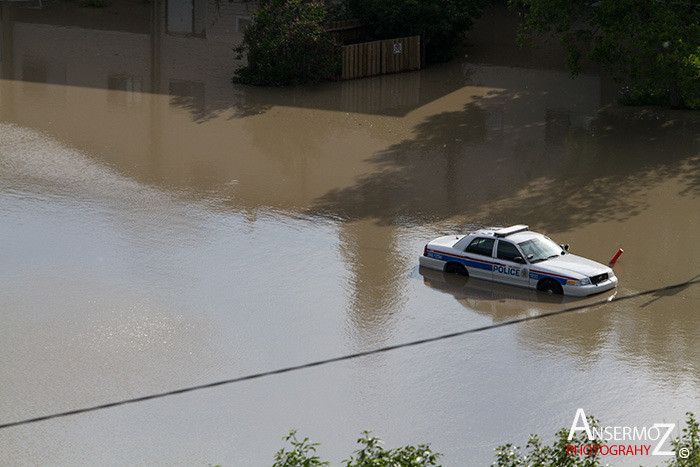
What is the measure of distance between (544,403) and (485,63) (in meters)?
28.2

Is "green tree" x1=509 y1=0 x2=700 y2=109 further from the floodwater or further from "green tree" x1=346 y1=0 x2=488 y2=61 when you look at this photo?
"green tree" x1=346 y1=0 x2=488 y2=61

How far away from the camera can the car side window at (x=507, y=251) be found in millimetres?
20000

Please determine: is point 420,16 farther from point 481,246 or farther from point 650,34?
point 481,246

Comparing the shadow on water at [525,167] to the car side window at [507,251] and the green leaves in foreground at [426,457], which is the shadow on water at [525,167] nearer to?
the car side window at [507,251]

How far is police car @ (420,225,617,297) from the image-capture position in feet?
63.6

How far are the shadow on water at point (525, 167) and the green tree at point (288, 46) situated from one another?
591 cm

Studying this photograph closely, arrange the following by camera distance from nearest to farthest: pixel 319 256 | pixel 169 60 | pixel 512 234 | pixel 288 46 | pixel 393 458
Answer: pixel 393 458 → pixel 512 234 → pixel 319 256 → pixel 288 46 → pixel 169 60

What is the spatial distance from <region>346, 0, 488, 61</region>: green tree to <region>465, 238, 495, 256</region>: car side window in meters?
20.4

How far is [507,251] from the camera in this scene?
2012cm

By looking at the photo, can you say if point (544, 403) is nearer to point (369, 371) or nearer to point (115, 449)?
point (369, 371)

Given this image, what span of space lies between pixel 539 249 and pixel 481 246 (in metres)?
1.20

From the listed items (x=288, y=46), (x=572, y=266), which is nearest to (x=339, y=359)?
(x=572, y=266)

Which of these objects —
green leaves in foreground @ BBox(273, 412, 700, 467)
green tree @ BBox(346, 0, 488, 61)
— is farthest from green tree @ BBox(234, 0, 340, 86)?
green leaves in foreground @ BBox(273, 412, 700, 467)

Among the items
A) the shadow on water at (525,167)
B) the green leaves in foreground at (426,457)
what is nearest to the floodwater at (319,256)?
the shadow on water at (525,167)
